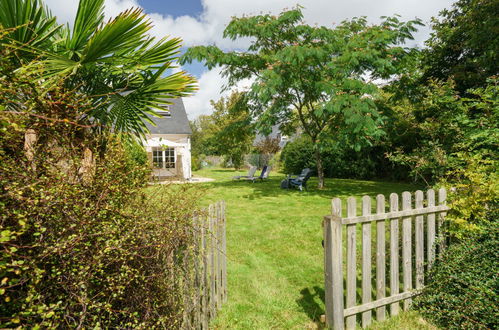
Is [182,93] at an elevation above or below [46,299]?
above

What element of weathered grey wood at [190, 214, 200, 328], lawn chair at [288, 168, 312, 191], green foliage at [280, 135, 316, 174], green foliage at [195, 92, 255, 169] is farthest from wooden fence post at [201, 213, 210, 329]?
green foliage at [280, 135, 316, 174]

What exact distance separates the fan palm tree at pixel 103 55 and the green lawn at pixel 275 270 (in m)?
1.61

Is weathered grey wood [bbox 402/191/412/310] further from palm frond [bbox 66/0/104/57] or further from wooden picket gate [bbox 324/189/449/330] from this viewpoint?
palm frond [bbox 66/0/104/57]

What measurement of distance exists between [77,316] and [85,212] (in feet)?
2.06

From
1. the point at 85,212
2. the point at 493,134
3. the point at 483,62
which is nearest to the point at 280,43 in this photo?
the point at 483,62

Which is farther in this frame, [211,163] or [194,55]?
[211,163]

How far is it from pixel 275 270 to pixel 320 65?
990 centimetres

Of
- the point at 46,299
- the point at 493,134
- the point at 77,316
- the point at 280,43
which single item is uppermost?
the point at 280,43

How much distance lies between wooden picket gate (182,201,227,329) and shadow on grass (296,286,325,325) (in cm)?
103

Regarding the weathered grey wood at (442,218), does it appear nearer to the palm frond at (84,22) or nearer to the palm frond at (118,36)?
the palm frond at (118,36)

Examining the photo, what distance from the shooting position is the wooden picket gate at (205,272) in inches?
100

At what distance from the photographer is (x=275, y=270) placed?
14.5 feet

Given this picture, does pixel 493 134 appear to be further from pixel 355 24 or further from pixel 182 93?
pixel 355 24

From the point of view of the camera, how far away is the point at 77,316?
1.65 m
